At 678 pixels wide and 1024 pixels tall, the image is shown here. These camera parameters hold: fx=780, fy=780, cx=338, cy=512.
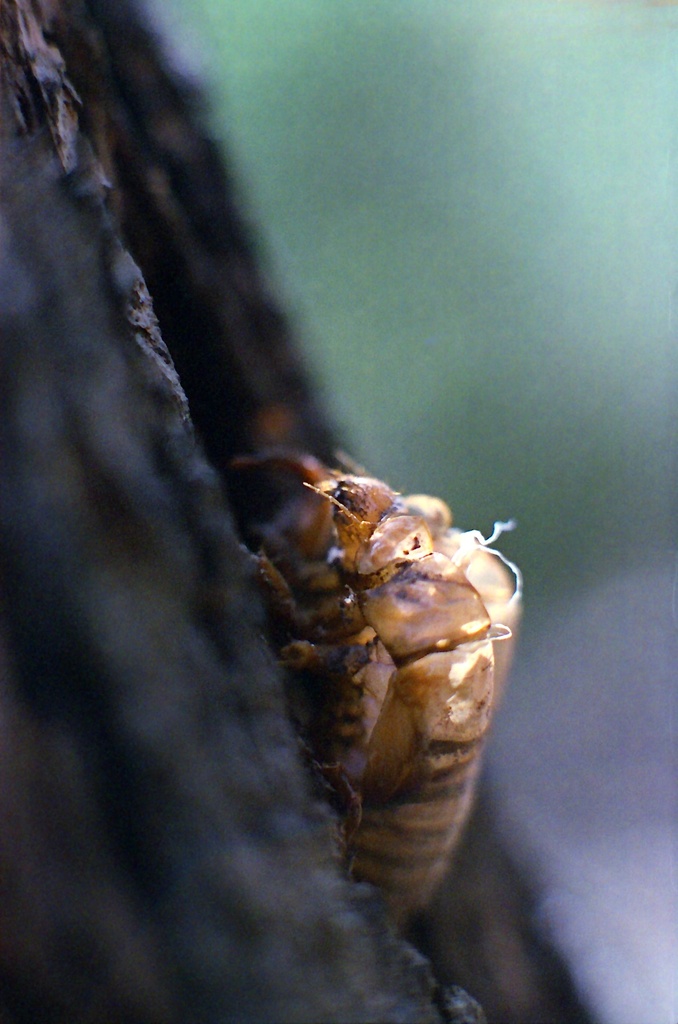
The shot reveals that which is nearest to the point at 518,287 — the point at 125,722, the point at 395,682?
the point at 395,682

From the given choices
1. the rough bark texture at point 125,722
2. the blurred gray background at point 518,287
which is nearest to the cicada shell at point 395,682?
the rough bark texture at point 125,722

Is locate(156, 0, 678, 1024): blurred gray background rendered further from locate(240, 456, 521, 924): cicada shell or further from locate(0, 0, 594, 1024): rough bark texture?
locate(0, 0, 594, 1024): rough bark texture

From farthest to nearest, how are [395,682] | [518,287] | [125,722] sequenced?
[518,287] < [395,682] < [125,722]

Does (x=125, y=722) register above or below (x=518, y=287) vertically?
above

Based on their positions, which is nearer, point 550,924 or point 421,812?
point 421,812

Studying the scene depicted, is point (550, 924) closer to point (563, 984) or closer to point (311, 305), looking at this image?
point (563, 984)

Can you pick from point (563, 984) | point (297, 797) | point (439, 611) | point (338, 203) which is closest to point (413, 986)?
point (297, 797)

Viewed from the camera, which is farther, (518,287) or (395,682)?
(518,287)

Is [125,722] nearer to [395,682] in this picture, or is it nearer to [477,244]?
[395,682]
